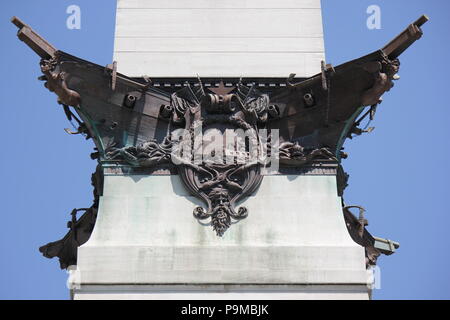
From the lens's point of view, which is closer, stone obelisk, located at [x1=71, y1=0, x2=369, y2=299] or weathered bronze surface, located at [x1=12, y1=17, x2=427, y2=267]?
stone obelisk, located at [x1=71, y1=0, x2=369, y2=299]

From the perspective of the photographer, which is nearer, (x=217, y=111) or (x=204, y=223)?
(x=204, y=223)

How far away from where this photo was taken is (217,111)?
32938mm

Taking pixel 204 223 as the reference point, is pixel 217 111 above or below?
above

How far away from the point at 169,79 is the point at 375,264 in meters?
7.51

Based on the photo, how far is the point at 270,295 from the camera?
99.6 ft

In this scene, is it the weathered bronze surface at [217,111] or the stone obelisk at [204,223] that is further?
the weathered bronze surface at [217,111]

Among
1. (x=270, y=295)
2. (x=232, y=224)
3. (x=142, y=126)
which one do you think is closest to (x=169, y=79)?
(x=142, y=126)

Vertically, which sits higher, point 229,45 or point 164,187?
point 229,45

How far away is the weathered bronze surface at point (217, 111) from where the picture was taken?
105 ft

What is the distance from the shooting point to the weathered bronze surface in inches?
1259
